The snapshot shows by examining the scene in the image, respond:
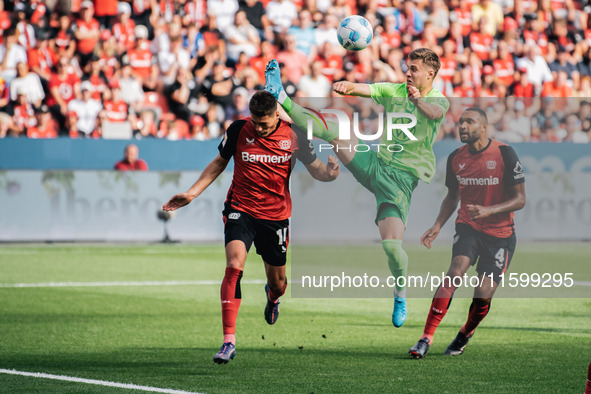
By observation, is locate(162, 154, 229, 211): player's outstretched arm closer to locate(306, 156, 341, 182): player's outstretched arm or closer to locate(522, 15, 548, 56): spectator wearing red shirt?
locate(306, 156, 341, 182): player's outstretched arm

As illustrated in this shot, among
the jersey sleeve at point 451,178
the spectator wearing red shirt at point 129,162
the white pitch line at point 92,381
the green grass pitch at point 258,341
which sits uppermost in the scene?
the jersey sleeve at point 451,178

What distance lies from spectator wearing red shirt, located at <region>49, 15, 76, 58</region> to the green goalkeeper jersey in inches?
453

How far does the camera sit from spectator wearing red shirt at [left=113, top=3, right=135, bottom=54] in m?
19.9

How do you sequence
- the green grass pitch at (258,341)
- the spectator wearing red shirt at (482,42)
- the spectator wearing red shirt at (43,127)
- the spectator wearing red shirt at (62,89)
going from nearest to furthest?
the green grass pitch at (258,341)
the spectator wearing red shirt at (43,127)
the spectator wearing red shirt at (62,89)
the spectator wearing red shirt at (482,42)

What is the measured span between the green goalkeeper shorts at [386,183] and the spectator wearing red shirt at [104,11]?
39.3 feet

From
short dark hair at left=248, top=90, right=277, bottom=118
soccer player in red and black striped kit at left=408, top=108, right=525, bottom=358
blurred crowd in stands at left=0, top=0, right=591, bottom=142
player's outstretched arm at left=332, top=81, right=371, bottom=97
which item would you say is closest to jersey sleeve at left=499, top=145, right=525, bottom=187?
soccer player in red and black striped kit at left=408, top=108, right=525, bottom=358

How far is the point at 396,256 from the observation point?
29.5ft

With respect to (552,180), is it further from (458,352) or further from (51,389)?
(51,389)

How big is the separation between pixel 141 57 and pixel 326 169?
11888 millimetres

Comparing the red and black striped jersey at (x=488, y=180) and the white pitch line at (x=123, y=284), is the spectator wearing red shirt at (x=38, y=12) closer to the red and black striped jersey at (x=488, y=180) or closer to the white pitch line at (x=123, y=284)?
the white pitch line at (x=123, y=284)

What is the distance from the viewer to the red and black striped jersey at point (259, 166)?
8312mm

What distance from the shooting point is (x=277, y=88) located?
28.8ft

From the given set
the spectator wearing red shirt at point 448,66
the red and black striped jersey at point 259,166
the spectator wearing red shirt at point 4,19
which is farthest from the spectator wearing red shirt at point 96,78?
the red and black striped jersey at point 259,166

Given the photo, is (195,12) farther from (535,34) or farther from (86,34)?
(535,34)
